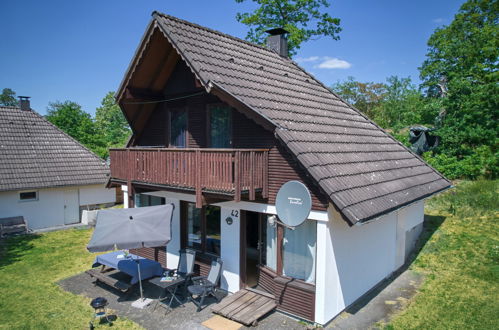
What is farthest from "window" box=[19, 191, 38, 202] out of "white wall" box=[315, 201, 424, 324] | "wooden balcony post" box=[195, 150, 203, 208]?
"white wall" box=[315, 201, 424, 324]

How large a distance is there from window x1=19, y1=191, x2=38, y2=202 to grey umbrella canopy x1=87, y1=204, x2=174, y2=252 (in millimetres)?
11456


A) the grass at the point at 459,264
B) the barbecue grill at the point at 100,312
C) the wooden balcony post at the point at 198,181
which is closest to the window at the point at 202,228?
the wooden balcony post at the point at 198,181

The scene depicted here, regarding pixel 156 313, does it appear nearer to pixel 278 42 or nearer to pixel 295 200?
pixel 295 200

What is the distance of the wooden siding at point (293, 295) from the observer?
8.12 metres

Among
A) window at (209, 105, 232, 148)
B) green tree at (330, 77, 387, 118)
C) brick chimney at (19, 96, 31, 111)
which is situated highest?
green tree at (330, 77, 387, 118)

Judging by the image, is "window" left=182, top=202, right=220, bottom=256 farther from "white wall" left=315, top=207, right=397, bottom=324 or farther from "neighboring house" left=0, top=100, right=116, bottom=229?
"neighboring house" left=0, top=100, right=116, bottom=229

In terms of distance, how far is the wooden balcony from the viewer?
8.07 metres

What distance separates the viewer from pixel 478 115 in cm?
2073

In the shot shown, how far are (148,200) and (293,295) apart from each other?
708 centimetres

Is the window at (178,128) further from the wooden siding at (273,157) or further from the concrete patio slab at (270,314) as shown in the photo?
the concrete patio slab at (270,314)

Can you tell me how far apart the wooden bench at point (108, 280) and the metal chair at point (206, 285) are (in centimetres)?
186

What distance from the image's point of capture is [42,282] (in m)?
10.9

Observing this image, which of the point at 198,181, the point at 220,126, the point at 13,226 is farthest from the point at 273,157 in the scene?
the point at 13,226

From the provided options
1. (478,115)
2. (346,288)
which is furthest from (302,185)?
(478,115)
